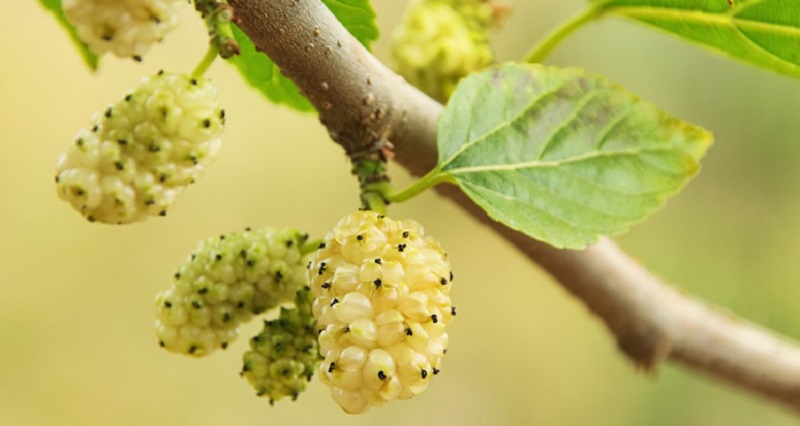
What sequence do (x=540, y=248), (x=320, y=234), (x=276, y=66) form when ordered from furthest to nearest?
(x=320, y=234), (x=540, y=248), (x=276, y=66)

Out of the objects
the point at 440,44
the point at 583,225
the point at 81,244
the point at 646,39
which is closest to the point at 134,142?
the point at 583,225

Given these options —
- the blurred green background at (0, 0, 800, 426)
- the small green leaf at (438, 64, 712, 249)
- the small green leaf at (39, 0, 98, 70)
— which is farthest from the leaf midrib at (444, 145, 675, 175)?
the blurred green background at (0, 0, 800, 426)

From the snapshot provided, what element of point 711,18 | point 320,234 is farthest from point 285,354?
point 320,234

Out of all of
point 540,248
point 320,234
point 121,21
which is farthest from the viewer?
point 320,234

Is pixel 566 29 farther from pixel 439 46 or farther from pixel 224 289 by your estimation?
pixel 224 289

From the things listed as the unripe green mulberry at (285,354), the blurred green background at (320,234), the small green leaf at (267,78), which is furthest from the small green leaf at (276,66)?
the blurred green background at (320,234)

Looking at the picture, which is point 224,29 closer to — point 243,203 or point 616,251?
point 616,251

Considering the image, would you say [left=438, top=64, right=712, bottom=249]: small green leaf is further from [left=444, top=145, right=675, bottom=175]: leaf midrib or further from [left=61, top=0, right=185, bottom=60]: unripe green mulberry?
[left=61, top=0, right=185, bottom=60]: unripe green mulberry
